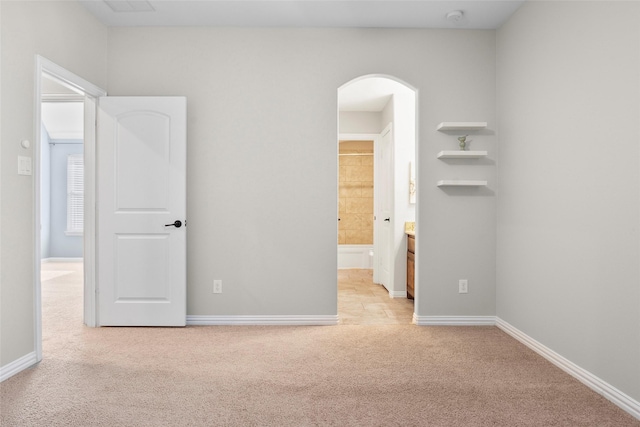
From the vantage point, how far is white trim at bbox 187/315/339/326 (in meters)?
3.81

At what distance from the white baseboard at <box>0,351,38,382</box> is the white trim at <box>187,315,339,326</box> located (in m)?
1.24

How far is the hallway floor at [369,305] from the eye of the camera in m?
4.09

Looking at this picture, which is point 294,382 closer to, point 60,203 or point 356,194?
point 356,194

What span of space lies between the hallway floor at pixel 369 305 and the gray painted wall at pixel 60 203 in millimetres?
5841

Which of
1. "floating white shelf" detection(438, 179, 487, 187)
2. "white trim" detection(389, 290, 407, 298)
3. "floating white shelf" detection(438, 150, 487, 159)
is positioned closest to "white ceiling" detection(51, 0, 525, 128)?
"floating white shelf" detection(438, 150, 487, 159)

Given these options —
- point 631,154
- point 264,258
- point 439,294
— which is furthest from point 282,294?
point 631,154

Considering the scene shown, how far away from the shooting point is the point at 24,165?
9.07ft

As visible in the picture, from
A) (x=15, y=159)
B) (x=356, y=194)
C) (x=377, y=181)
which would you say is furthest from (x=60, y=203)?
(x=15, y=159)

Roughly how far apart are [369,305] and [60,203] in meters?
7.15

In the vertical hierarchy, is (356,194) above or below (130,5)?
below

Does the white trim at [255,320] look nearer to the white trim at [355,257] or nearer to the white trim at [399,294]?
the white trim at [399,294]

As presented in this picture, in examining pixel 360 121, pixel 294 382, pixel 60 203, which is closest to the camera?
pixel 294 382

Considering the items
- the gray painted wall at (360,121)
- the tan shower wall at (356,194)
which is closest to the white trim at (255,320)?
the gray painted wall at (360,121)

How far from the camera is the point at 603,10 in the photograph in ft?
8.02
